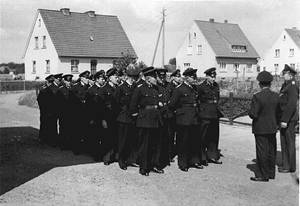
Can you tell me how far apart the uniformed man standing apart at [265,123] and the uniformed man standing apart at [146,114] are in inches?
70.1

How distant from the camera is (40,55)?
1688 inches

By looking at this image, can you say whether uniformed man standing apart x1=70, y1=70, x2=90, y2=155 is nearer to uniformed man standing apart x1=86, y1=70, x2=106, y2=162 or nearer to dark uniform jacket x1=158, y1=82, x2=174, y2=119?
uniformed man standing apart x1=86, y1=70, x2=106, y2=162

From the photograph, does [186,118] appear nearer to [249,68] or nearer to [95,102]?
[95,102]

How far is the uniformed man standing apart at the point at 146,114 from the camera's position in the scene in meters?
7.82

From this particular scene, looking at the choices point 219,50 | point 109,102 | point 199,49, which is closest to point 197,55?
point 199,49

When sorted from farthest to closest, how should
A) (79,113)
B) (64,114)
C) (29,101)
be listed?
(29,101), (64,114), (79,113)

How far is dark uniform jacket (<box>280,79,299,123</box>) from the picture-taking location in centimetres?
799

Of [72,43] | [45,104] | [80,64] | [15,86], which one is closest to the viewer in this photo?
[45,104]

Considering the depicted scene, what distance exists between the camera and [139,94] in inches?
308

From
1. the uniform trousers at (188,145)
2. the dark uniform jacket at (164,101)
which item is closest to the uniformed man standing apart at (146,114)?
the dark uniform jacket at (164,101)

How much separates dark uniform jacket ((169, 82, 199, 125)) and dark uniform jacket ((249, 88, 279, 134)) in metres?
1.15

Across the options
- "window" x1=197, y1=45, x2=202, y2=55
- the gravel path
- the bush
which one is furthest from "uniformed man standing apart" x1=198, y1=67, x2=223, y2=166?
"window" x1=197, y1=45, x2=202, y2=55

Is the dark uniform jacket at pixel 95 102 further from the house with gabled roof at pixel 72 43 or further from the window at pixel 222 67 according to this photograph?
the window at pixel 222 67

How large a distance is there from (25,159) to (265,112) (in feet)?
16.4
